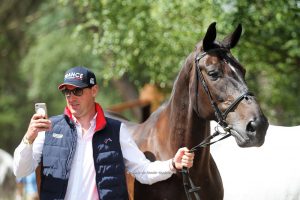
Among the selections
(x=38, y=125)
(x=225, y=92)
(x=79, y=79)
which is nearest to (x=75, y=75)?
(x=79, y=79)

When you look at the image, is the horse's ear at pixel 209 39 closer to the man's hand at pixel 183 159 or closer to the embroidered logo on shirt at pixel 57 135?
the man's hand at pixel 183 159

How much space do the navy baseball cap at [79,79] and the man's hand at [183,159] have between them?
768 millimetres

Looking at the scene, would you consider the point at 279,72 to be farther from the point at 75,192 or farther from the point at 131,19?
the point at 75,192

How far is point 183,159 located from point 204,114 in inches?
15.8

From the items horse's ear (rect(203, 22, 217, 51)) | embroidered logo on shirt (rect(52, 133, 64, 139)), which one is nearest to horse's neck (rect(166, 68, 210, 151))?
horse's ear (rect(203, 22, 217, 51))

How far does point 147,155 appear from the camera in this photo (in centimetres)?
513

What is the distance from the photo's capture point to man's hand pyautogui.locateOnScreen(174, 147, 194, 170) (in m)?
4.37

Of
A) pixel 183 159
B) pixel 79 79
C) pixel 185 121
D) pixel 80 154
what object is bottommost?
pixel 183 159

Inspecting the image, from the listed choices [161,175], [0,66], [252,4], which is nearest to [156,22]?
[252,4]

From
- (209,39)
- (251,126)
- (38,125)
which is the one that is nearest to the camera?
(38,125)

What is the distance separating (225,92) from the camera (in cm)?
441

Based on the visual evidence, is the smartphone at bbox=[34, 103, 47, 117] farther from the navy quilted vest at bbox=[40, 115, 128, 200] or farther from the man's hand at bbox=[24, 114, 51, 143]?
the navy quilted vest at bbox=[40, 115, 128, 200]

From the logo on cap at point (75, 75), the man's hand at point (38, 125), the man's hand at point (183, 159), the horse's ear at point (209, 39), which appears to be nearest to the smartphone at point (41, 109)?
the man's hand at point (38, 125)

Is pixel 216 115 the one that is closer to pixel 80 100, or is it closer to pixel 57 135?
pixel 80 100
